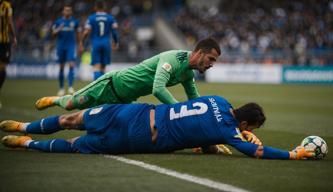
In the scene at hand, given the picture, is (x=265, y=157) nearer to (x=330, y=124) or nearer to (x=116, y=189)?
(x=116, y=189)

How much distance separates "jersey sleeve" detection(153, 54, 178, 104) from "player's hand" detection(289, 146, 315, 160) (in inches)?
62.7

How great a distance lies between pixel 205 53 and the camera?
8273 millimetres

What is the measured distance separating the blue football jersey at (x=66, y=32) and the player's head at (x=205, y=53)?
41.1ft

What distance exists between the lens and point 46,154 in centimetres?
763

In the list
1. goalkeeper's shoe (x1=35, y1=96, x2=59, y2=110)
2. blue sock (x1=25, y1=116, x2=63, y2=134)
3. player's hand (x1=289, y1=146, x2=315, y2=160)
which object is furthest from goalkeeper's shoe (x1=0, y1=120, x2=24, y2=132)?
player's hand (x1=289, y1=146, x2=315, y2=160)

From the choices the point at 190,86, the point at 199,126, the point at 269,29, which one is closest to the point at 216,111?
the point at 199,126

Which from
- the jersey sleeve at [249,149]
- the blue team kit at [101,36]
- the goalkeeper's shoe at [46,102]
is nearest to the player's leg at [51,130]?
the goalkeeper's shoe at [46,102]

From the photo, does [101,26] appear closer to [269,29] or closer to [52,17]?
[269,29]

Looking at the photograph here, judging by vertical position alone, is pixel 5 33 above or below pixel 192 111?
below

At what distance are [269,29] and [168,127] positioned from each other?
96.8ft

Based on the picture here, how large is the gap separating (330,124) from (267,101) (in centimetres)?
683

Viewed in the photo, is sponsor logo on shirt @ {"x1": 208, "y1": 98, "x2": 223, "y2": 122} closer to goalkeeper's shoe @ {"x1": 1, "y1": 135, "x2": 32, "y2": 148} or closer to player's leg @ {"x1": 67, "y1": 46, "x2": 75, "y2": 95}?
goalkeeper's shoe @ {"x1": 1, "y1": 135, "x2": 32, "y2": 148}

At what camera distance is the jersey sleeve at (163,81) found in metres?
8.01

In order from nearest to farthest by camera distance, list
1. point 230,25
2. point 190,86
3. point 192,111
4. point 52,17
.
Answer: point 192,111 → point 190,86 → point 230,25 → point 52,17
